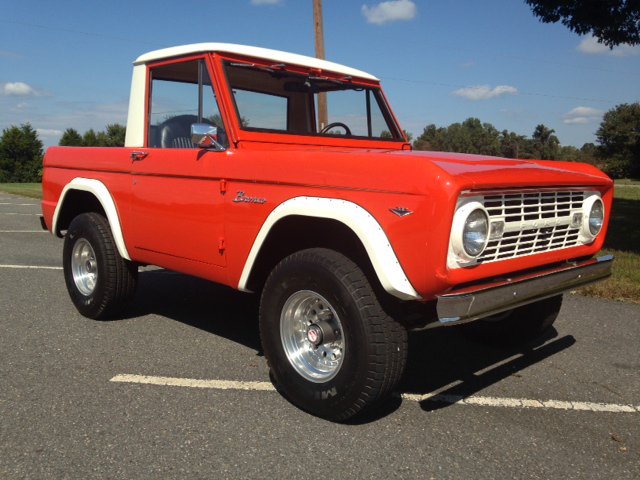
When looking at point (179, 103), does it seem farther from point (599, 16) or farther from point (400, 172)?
point (599, 16)

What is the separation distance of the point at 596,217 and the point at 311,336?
1.81 metres

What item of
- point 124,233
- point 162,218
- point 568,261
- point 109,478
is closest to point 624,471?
point 568,261

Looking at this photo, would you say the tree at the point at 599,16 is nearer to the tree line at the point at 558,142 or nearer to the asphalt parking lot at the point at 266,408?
the tree line at the point at 558,142

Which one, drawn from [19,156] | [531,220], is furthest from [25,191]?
[19,156]

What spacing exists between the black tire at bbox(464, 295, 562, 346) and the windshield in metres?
1.59

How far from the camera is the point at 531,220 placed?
3.01m

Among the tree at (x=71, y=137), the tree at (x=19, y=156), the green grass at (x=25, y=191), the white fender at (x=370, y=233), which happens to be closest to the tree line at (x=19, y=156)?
the tree at (x=19, y=156)

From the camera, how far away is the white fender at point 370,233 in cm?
267

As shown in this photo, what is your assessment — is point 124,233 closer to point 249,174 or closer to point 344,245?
point 249,174

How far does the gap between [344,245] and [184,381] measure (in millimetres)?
1318

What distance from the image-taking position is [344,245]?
3.18 m

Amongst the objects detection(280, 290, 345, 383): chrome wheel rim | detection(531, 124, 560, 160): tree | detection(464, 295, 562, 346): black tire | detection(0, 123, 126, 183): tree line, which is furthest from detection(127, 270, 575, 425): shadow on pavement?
detection(531, 124, 560, 160): tree

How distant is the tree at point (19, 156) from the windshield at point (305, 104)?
167 ft

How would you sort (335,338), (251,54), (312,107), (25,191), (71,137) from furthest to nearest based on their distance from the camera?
(71,137) < (25,191) < (312,107) < (251,54) < (335,338)
